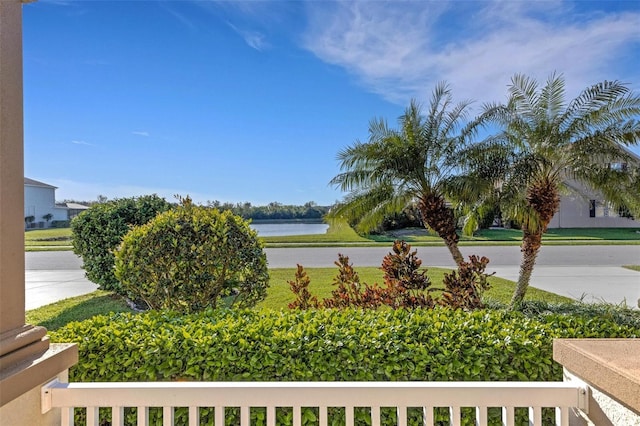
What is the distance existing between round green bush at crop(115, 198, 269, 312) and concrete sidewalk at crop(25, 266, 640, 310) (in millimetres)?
4142

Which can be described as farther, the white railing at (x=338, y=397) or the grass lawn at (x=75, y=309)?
the grass lawn at (x=75, y=309)

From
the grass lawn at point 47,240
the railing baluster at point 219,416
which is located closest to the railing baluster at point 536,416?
the railing baluster at point 219,416

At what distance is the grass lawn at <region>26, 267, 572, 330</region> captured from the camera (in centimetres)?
622

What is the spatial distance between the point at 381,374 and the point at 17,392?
1888 mm

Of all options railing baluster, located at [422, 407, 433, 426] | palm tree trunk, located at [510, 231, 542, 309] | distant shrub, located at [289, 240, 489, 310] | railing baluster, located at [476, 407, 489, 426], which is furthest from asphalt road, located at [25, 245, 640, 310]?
railing baluster, located at [422, 407, 433, 426]

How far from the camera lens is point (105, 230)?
700 cm

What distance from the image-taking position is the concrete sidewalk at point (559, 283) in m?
7.63

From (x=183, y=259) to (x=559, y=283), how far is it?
355 inches

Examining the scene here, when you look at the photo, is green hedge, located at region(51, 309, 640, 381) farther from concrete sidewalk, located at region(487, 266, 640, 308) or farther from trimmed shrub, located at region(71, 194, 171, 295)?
concrete sidewalk, located at region(487, 266, 640, 308)

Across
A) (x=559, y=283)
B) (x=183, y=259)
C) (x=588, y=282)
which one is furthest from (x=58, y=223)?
(x=588, y=282)

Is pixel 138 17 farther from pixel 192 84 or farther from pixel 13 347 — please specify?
pixel 13 347

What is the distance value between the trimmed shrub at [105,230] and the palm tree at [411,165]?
4.05 metres

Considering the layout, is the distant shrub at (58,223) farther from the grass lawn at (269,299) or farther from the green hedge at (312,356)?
the green hedge at (312,356)

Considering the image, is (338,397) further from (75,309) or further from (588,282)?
(588,282)
